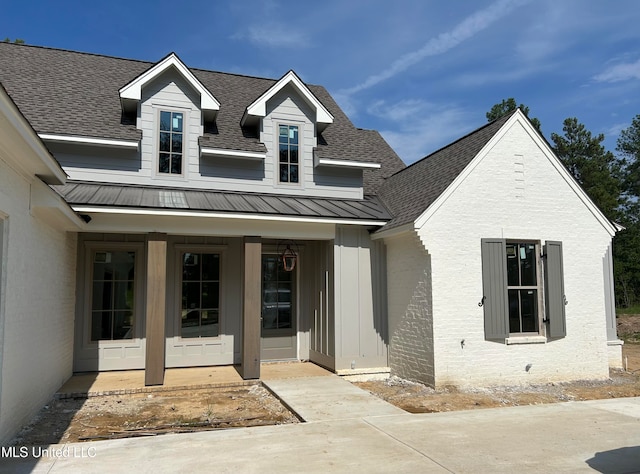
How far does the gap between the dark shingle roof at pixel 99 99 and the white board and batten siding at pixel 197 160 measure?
0.33 meters

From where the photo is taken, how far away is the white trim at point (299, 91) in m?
10.3

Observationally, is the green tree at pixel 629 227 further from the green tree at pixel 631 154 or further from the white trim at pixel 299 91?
the white trim at pixel 299 91

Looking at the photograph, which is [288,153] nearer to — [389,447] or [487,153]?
[487,153]

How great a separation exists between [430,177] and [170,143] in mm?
5500

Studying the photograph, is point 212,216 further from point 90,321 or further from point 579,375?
point 579,375

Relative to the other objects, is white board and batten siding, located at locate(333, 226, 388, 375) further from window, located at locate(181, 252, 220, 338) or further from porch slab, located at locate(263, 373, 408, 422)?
window, located at locate(181, 252, 220, 338)

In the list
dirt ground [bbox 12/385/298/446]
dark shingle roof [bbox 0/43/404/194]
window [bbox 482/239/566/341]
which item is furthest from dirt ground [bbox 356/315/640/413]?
dark shingle roof [bbox 0/43/404/194]

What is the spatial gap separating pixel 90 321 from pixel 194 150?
4.14 m

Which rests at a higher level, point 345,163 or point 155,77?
point 155,77

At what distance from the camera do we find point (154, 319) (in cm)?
837

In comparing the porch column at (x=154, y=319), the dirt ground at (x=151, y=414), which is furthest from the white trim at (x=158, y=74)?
the dirt ground at (x=151, y=414)

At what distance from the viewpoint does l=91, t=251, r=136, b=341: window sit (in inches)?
390

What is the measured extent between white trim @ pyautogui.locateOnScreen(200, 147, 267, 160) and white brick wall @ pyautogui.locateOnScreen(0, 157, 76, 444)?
10.3 ft

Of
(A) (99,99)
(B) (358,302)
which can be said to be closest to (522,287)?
(B) (358,302)
